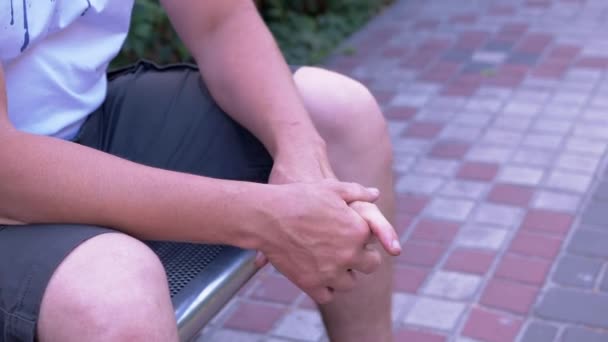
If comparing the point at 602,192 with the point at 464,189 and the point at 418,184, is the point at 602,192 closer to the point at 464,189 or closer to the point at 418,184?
the point at 464,189

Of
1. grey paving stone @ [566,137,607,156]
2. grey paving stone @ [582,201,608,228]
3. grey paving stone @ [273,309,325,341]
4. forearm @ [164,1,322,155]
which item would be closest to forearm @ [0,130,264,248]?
forearm @ [164,1,322,155]

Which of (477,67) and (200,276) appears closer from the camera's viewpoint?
(200,276)

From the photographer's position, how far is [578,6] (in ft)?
15.3

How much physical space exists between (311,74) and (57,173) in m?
0.58

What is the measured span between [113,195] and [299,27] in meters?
3.49

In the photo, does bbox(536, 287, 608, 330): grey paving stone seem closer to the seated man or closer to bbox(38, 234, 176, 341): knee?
the seated man

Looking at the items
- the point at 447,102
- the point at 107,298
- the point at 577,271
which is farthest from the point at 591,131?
the point at 107,298

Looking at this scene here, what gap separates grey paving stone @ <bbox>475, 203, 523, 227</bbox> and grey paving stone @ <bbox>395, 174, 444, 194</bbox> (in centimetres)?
21

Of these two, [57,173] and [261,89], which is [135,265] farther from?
[261,89]

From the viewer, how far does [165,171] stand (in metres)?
1.33

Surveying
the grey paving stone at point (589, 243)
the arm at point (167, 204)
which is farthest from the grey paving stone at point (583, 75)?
the arm at point (167, 204)

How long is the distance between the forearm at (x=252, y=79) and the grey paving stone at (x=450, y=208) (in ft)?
4.23

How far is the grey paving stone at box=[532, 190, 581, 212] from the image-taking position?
280 cm

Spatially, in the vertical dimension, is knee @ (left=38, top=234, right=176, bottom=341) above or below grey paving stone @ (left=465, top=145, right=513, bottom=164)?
above
